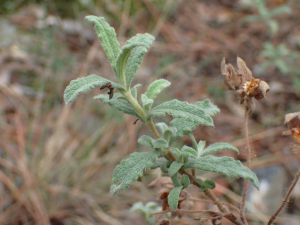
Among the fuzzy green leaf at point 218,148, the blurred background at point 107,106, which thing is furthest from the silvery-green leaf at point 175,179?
the blurred background at point 107,106

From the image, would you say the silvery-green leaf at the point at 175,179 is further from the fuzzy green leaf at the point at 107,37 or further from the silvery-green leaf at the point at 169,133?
the fuzzy green leaf at the point at 107,37

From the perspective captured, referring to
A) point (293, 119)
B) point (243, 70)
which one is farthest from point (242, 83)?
point (293, 119)

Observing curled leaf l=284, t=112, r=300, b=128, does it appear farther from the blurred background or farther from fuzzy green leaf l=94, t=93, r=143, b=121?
the blurred background

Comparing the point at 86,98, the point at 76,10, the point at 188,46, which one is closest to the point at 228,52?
the point at 188,46

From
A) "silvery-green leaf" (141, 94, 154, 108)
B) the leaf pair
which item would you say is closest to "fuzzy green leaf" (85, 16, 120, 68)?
the leaf pair

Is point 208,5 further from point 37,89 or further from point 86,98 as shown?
point 37,89

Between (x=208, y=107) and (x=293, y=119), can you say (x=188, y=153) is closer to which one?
(x=208, y=107)

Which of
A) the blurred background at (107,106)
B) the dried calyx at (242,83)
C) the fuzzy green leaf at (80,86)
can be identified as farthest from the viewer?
the blurred background at (107,106)
